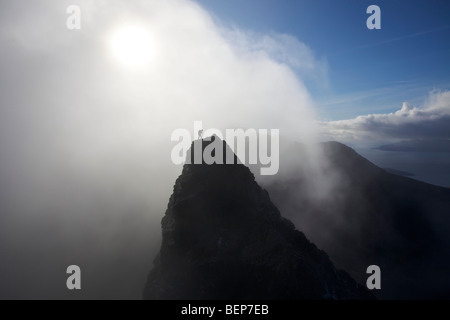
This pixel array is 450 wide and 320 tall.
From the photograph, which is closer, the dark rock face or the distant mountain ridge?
the dark rock face

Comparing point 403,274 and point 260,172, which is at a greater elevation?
point 260,172

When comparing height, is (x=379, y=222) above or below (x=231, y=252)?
below

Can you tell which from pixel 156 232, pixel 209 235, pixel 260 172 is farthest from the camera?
pixel 260 172

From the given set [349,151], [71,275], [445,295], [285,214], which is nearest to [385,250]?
[445,295]

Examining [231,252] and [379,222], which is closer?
[231,252]

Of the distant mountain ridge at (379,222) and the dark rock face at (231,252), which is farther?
the distant mountain ridge at (379,222)

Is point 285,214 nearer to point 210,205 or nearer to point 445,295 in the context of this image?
point 445,295
